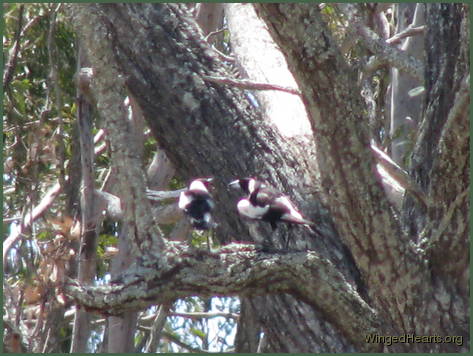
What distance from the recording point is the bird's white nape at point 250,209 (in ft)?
13.4

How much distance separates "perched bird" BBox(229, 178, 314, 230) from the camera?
13.2 ft

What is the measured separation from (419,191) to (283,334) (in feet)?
3.17

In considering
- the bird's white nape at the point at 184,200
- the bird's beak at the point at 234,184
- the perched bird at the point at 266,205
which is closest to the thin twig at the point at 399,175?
the perched bird at the point at 266,205

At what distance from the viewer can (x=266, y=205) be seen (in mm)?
3988

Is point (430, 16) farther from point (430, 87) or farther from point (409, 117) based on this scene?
point (409, 117)

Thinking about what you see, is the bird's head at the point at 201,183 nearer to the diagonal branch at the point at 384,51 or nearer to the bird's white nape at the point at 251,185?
the bird's white nape at the point at 251,185

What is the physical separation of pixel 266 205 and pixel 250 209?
0.21m

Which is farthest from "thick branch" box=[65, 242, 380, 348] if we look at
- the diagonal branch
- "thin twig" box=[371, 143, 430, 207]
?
the diagonal branch

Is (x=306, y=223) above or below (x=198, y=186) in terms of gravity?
below

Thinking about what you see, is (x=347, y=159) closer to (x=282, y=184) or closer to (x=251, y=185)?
(x=251, y=185)

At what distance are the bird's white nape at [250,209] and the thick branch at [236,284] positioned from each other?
1.82 ft

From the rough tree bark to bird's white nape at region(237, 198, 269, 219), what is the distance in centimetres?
12

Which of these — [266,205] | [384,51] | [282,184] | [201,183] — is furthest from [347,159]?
[201,183]

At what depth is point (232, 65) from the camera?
571 centimetres
